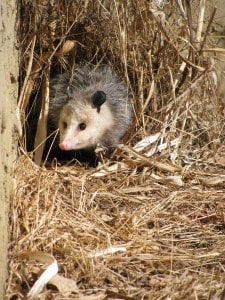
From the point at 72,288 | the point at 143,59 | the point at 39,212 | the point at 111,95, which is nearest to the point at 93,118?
the point at 111,95

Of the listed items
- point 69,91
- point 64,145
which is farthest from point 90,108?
point 64,145

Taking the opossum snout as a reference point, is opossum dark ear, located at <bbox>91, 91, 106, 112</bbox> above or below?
above

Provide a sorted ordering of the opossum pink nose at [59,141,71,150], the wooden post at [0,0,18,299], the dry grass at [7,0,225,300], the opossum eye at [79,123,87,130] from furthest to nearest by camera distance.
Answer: the opossum eye at [79,123,87,130] → the opossum pink nose at [59,141,71,150] → the dry grass at [7,0,225,300] → the wooden post at [0,0,18,299]

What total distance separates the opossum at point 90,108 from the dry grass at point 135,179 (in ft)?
0.30

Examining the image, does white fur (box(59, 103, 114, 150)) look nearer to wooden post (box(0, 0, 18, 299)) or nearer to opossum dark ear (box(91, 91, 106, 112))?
opossum dark ear (box(91, 91, 106, 112))

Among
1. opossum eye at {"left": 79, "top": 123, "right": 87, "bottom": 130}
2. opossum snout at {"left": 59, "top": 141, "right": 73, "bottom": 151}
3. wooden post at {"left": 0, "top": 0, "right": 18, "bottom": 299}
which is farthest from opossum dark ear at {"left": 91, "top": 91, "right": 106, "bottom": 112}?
wooden post at {"left": 0, "top": 0, "right": 18, "bottom": 299}

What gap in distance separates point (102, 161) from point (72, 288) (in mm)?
1617

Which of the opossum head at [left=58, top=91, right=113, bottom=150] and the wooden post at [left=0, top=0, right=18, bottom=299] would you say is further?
the opossum head at [left=58, top=91, right=113, bottom=150]

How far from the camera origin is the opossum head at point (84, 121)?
415 centimetres

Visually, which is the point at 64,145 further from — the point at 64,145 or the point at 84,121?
the point at 84,121

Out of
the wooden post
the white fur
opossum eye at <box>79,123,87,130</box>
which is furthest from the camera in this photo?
opossum eye at <box>79,123,87,130</box>

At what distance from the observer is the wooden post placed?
2670mm

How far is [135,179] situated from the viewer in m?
3.94

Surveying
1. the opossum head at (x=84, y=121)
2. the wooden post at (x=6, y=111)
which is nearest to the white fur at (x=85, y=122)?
the opossum head at (x=84, y=121)
